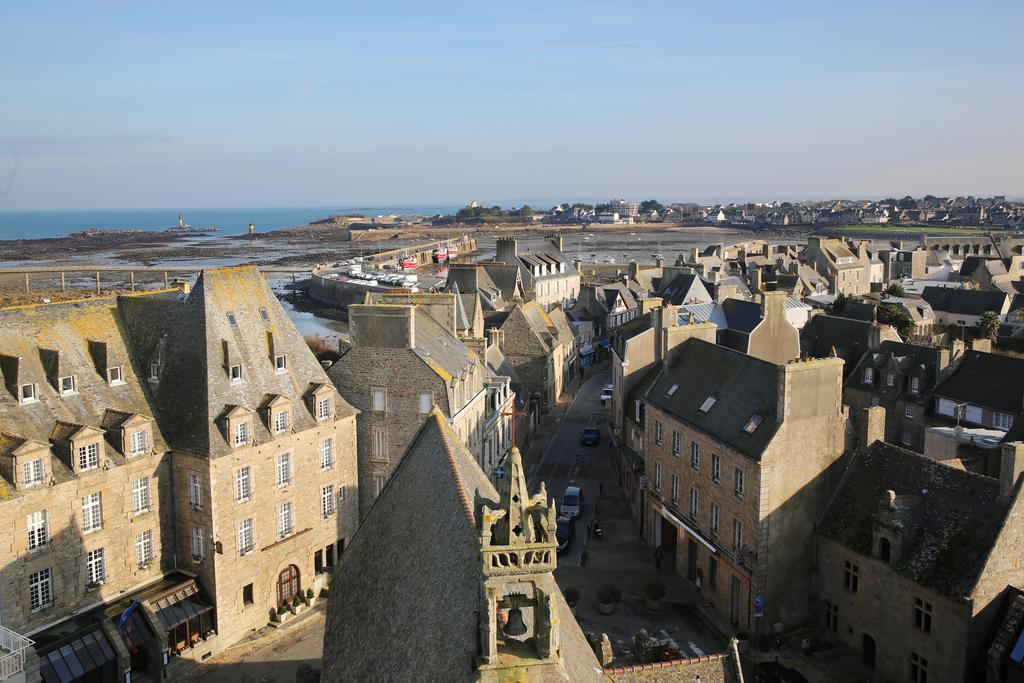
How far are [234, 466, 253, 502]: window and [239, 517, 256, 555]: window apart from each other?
87 cm

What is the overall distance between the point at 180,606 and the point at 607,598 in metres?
15.7

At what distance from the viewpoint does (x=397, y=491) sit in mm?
21625

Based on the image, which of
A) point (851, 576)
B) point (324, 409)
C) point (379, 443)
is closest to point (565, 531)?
point (379, 443)

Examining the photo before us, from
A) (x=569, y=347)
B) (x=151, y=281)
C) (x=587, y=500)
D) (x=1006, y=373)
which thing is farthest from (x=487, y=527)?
(x=151, y=281)

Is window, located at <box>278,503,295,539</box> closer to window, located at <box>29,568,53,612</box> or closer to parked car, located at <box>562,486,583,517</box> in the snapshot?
window, located at <box>29,568,53,612</box>

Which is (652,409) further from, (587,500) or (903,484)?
(903,484)

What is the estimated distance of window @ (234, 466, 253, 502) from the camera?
102 ft

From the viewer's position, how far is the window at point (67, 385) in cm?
2947

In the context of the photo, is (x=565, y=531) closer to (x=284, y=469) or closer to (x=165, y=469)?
(x=284, y=469)

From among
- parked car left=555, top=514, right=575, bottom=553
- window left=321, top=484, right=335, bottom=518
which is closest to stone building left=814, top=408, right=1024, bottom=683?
parked car left=555, top=514, right=575, bottom=553

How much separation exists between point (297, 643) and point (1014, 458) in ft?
81.8

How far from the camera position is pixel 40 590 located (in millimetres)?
26812

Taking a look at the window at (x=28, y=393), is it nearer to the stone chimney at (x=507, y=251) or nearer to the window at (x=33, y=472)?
the window at (x=33, y=472)

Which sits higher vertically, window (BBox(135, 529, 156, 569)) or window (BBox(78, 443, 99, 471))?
window (BBox(78, 443, 99, 471))
